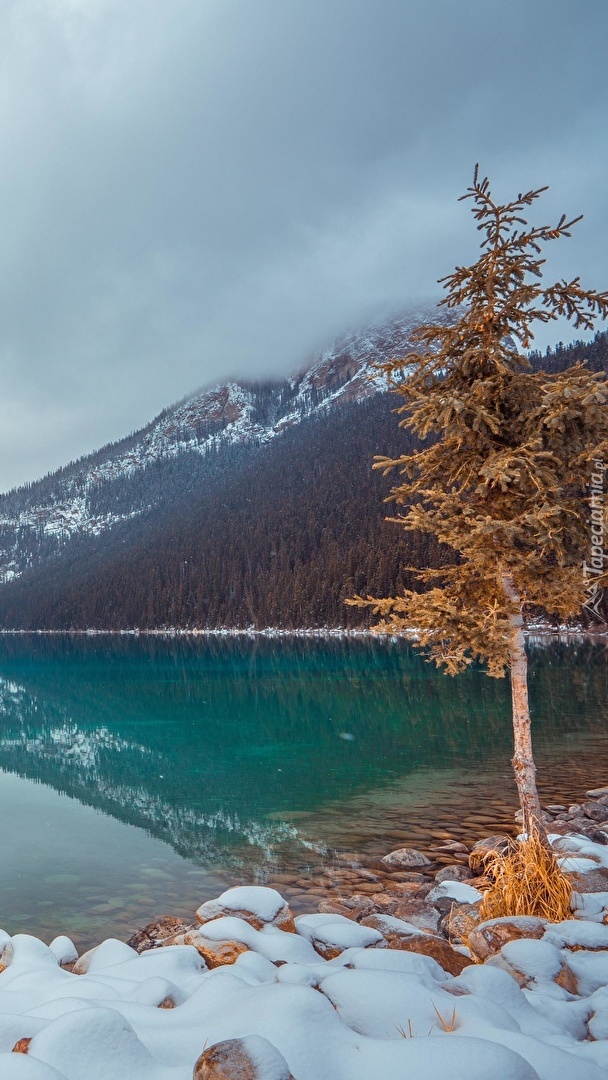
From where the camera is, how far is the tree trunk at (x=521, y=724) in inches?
304

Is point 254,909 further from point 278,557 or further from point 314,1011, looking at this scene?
point 278,557

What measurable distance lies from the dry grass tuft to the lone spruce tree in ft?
1.58

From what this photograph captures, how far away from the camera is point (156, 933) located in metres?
7.46

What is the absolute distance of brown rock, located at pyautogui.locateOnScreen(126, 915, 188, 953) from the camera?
7164 millimetres

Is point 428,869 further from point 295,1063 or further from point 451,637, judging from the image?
point 295,1063

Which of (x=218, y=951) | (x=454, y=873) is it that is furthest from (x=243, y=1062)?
(x=454, y=873)

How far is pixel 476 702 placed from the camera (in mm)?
30203

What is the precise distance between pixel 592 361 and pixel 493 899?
487 ft

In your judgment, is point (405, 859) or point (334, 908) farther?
point (405, 859)

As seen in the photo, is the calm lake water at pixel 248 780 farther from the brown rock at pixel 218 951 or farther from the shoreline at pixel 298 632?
the shoreline at pixel 298 632

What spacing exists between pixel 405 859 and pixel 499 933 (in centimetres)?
536

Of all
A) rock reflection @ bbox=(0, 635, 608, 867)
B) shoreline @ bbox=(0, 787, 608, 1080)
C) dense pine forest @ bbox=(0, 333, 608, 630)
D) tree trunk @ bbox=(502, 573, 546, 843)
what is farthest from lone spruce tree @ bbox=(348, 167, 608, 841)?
dense pine forest @ bbox=(0, 333, 608, 630)

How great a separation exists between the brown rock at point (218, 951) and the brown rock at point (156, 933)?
2.24 metres

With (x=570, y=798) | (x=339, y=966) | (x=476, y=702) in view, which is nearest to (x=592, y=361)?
(x=476, y=702)
